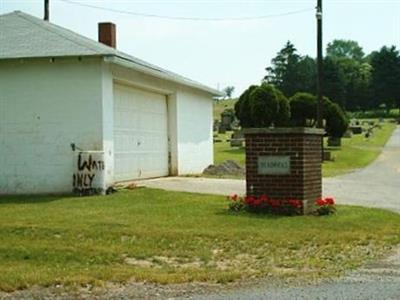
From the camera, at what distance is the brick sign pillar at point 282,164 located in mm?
14836

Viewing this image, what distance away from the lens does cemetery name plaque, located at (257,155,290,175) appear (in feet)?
49.1

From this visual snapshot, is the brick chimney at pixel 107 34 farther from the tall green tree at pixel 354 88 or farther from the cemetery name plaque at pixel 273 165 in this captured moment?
the tall green tree at pixel 354 88

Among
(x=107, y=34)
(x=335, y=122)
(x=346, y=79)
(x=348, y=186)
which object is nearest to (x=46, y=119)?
(x=107, y=34)

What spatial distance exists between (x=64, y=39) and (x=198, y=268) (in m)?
12.1

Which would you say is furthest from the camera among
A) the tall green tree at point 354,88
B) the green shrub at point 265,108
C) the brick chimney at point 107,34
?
the tall green tree at point 354,88

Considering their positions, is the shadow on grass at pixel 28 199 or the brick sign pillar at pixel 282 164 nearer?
the brick sign pillar at pixel 282 164

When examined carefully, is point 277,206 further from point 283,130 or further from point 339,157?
point 339,157

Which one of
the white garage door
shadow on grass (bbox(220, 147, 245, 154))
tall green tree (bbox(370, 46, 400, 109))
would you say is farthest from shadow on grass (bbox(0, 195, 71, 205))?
tall green tree (bbox(370, 46, 400, 109))

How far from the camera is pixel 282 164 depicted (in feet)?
49.3

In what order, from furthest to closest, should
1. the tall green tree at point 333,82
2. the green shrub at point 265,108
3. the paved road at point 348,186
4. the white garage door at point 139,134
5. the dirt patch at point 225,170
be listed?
the tall green tree at point 333,82 → the green shrub at point 265,108 → the dirt patch at point 225,170 → the white garage door at point 139,134 → the paved road at point 348,186

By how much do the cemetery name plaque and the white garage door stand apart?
6939mm

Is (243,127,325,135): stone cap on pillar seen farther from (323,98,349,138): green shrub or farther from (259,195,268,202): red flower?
(323,98,349,138): green shrub

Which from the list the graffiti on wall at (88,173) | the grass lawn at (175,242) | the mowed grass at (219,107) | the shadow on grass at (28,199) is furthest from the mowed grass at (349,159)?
the mowed grass at (219,107)

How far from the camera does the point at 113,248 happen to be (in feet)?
35.6
